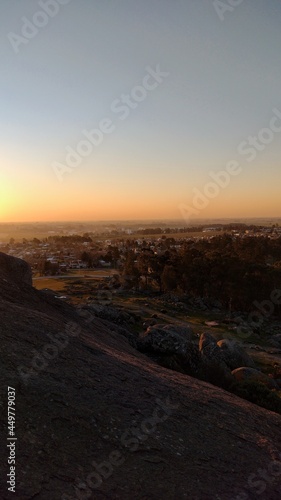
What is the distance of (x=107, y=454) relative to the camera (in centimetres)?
963

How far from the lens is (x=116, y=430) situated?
1042 centimetres

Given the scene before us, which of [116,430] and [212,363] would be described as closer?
[116,430]

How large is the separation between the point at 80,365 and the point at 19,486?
195 inches

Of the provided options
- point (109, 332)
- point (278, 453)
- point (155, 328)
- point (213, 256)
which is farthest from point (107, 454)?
point (213, 256)

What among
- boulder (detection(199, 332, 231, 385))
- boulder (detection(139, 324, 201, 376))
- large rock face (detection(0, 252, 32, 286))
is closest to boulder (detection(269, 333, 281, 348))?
boulder (detection(199, 332, 231, 385))

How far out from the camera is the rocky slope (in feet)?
29.1

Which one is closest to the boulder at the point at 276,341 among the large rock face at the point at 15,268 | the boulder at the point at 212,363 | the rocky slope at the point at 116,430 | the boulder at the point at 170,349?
the boulder at the point at 212,363

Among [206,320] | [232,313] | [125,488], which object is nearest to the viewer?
[125,488]

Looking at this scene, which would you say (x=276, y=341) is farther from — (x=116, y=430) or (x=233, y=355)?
(x=116, y=430)

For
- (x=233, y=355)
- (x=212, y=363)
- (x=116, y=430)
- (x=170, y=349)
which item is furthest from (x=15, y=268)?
(x=233, y=355)

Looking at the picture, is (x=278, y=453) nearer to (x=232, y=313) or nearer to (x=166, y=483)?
(x=166, y=483)

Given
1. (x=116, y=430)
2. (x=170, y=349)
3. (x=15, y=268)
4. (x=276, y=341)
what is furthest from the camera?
(x=276, y=341)

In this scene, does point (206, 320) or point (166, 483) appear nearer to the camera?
point (166, 483)

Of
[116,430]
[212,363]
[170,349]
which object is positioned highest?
[116,430]
